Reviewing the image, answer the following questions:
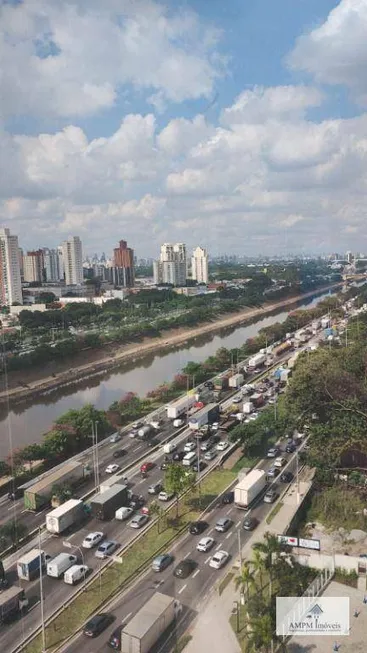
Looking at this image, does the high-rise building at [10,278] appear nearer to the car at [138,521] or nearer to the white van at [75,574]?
the car at [138,521]

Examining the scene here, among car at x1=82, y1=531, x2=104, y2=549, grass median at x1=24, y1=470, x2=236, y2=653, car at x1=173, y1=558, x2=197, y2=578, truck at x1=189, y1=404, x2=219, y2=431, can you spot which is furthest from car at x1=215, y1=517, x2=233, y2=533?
truck at x1=189, y1=404, x2=219, y2=431

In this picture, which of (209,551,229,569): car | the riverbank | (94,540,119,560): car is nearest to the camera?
(209,551,229,569): car

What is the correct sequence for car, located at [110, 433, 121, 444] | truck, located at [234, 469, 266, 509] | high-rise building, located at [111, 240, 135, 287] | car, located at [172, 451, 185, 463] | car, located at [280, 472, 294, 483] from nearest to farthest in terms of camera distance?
truck, located at [234, 469, 266, 509] → car, located at [280, 472, 294, 483] → car, located at [172, 451, 185, 463] → car, located at [110, 433, 121, 444] → high-rise building, located at [111, 240, 135, 287]

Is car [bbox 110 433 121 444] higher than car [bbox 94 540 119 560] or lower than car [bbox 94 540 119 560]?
lower

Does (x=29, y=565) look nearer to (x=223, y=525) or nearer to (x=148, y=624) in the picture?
(x=148, y=624)

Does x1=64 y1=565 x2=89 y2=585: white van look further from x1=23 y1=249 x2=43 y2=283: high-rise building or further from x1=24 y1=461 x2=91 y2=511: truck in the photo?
x1=23 y1=249 x2=43 y2=283: high-rise building

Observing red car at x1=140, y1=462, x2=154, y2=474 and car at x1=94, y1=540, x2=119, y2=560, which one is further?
red car at x1=140, y1=462, x2=154, y2=474

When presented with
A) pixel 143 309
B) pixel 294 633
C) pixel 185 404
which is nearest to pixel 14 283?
pixel 143 309
